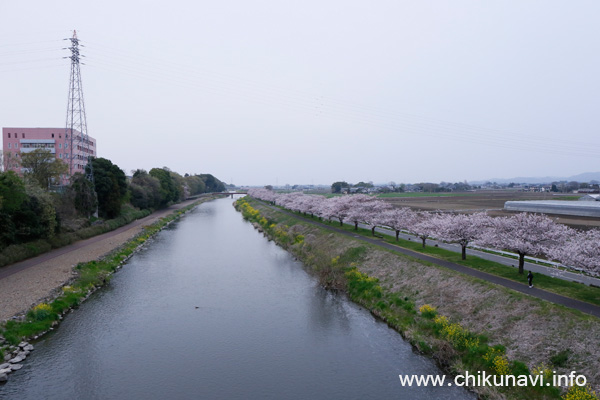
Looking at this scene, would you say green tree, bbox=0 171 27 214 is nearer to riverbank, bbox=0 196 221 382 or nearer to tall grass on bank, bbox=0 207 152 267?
tall grass on bank, bbox=0 207 152 267

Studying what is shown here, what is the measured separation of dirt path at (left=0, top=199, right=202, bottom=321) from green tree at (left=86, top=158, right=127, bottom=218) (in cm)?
1419

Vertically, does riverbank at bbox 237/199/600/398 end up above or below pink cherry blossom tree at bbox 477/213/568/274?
below

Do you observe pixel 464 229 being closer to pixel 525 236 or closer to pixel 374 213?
pixel 525 236

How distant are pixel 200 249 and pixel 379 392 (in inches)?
1467

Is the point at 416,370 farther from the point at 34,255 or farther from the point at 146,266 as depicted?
the point at 34,255

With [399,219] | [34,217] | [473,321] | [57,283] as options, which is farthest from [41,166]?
[473,321]

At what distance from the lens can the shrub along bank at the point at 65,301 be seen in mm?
20188

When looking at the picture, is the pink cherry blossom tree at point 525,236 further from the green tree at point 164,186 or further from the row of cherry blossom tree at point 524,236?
the green tree at point 164,186

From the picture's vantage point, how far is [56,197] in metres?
48.8

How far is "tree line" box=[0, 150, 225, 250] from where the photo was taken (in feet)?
113

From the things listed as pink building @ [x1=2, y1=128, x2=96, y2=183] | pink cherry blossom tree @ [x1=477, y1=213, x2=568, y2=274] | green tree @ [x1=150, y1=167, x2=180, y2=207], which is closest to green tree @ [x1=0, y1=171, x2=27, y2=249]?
pink cherry blossom tree @ [x1=477, y1=213, x2=568, y2=274]

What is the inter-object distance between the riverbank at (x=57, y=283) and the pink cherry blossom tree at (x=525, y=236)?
28054 millimetres

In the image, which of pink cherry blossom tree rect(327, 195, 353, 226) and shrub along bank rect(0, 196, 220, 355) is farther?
pink cherry blossom tree rect(327, 195, 353, 226)

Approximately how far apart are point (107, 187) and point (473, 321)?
5806 cm
